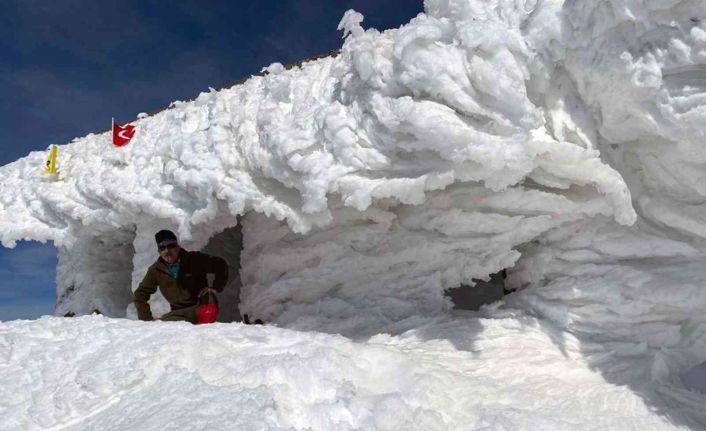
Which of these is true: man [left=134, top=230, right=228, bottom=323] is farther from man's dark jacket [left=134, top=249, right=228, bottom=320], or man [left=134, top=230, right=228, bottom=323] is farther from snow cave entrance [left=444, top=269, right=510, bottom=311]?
snow cave entrance [left=444, top=269, right=510, bottom=311]

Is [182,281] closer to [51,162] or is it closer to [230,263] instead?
[230,263]

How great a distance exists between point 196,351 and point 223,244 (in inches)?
179

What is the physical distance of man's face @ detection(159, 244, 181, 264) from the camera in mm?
5176

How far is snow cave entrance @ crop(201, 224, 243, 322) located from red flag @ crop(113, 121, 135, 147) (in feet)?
5.39

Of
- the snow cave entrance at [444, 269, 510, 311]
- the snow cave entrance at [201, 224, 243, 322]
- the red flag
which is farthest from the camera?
the snow cave entrance at [201, 224, 243, 322]

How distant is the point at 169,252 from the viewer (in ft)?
17.1

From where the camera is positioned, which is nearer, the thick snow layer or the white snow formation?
the thick snow layer

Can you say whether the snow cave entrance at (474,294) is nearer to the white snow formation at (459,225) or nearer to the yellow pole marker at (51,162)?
the white snow formation at (459,225)

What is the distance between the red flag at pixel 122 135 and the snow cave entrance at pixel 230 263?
1.64 m

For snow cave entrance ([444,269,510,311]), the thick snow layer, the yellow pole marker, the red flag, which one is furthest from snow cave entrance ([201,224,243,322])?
the thick snow layer

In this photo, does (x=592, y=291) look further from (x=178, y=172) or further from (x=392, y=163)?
(x=178, y=172)

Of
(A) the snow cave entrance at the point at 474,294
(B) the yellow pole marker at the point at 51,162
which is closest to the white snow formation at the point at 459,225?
(A) the snow cave entrance at the point at 474,294

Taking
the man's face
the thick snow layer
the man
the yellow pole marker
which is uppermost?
the yellow pole marker

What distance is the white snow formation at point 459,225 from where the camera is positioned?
9.89 feet
